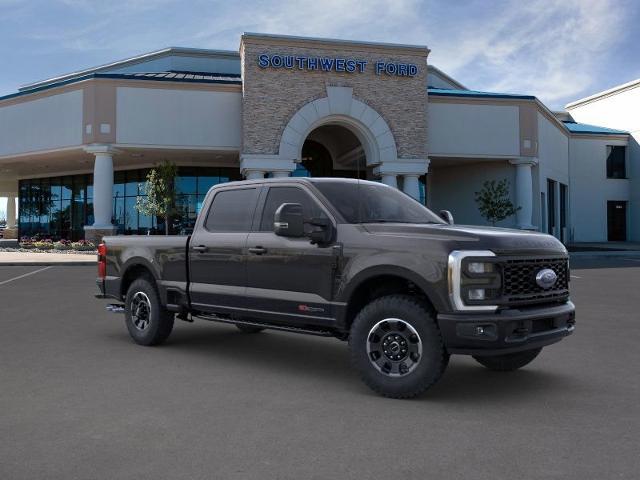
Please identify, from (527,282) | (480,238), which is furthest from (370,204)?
(527,282)

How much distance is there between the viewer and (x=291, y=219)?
5.91 metres

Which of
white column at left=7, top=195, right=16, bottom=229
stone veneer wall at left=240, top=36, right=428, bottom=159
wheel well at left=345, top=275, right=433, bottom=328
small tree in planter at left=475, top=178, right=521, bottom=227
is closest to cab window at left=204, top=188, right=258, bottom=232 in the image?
wheel well at left=345, top=275, right=433, bottom=328

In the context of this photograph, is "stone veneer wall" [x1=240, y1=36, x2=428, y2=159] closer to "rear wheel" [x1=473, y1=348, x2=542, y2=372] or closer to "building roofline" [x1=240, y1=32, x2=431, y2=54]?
"building roofline" [x1=240, y1=32, x2=431, y2=54]

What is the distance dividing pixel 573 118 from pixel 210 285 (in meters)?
54.3

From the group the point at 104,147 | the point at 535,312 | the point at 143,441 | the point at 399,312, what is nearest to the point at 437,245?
the point at 399,312

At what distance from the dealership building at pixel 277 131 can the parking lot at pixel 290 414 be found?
2274 cm

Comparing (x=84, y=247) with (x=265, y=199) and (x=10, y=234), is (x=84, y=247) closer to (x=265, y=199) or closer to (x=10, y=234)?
(x=265, y=199)

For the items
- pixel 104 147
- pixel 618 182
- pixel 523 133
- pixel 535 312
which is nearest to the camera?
pixel 535 312

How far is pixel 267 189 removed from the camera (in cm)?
705

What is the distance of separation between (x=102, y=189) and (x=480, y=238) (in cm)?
2824

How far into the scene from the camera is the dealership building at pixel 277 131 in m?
29.6

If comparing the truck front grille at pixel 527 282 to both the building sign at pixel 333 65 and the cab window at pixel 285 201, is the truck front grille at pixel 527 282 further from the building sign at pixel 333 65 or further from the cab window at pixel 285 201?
the building sign at pixel 333 65

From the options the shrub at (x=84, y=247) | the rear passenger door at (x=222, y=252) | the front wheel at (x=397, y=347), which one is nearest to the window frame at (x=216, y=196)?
the rear passenger door at (x=222, y=252)

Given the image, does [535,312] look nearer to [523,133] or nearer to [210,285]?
[210,285]
